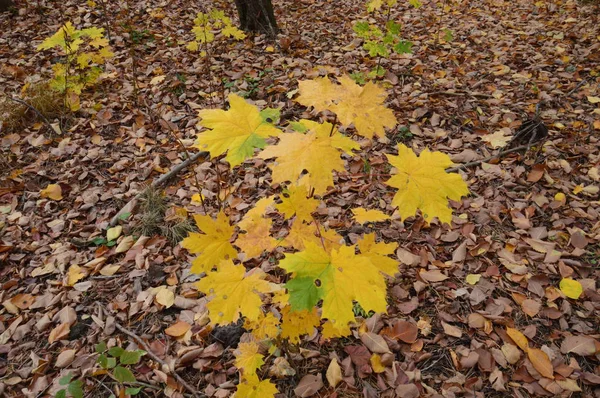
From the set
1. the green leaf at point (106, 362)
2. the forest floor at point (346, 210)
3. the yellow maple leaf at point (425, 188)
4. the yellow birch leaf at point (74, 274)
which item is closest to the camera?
the yellow maple leaf at point (425, 188)

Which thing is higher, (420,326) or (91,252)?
(91,252)

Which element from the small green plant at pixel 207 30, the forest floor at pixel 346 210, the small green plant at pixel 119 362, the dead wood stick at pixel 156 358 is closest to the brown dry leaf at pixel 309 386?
the forest floor at pixel 346 210

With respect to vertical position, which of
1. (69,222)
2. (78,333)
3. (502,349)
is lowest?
(502,349)

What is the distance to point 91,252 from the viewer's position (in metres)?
2.78

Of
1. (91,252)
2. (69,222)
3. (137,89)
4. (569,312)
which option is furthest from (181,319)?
(137,89)

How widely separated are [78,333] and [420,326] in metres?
2.15

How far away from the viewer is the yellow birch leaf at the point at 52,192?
3.14 m

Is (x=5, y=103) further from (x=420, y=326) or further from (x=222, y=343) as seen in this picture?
(x=420, y=326)

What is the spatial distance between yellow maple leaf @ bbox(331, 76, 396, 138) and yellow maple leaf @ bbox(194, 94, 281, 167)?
27 cm

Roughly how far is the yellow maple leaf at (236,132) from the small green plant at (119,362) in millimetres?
1415

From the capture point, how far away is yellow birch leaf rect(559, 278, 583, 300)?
2.29 m

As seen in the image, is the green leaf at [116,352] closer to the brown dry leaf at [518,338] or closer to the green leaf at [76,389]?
the green leaf at [76,389]

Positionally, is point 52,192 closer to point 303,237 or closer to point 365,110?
point 303,237

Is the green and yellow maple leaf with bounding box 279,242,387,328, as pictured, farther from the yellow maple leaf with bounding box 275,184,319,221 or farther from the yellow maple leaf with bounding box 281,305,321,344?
the yellow maple leaf with bounding box 281,305,321,344
